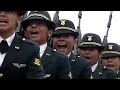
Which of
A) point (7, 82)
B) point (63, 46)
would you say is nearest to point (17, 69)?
point (7, 82)

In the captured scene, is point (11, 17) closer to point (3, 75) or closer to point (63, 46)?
point (3, 75)

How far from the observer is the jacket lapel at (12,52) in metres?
2.82

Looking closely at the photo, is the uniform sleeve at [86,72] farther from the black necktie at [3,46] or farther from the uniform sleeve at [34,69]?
the black necktie at [3,46]

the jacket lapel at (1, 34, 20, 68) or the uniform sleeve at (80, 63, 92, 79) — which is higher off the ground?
the jacket lapel at (1, 34, 20, 68)

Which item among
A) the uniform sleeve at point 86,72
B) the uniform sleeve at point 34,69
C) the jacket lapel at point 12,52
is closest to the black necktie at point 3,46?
the jacket lapel at point 12,52

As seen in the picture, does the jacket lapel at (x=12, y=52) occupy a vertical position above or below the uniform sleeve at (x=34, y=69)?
above

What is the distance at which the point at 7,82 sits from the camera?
1986mm

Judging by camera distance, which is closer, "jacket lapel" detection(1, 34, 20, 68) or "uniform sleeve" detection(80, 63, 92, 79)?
"jacket lapel" detection(1, 34, 20, 68)

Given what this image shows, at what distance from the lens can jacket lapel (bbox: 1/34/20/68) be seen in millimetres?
2820

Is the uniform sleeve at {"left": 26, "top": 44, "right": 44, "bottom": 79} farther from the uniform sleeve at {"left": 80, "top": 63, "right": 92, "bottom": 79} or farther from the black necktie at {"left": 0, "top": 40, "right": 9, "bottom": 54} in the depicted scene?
the uniform sleeve at {"left": 80, "top": 63, "right": 92, "bottom": 79}

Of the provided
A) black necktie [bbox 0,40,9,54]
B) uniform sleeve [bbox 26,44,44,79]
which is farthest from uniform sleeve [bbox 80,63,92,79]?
black necktie [bbox 0,40,9,54]

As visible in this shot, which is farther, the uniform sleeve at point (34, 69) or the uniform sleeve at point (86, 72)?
the uniform sleeve at point (86, 72)

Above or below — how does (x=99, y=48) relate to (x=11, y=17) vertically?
below

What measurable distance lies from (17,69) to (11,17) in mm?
436
